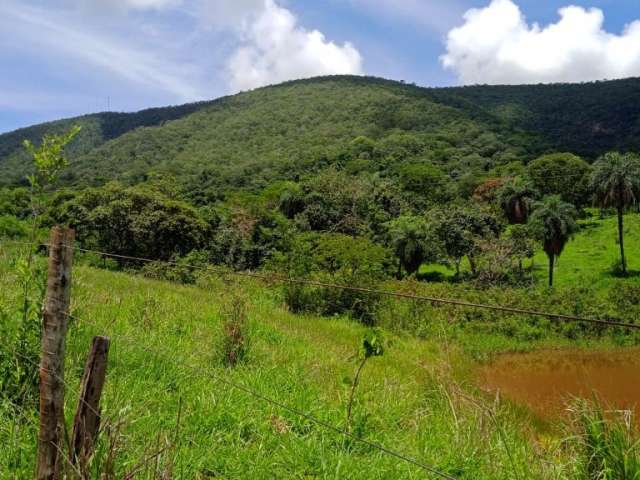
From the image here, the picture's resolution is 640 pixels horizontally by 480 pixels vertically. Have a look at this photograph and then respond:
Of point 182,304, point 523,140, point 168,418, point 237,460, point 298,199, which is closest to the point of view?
point 237,460

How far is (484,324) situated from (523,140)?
66.0 m

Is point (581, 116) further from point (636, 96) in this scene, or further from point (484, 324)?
point (484, 324)

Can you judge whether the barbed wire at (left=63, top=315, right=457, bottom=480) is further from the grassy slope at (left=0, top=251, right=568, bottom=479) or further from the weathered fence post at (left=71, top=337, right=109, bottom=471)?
the weathered fence post at (left=71, top=337, right=109, bottom=471)

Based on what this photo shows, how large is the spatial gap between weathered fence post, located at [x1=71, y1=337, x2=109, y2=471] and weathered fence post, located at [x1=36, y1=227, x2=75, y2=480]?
18cm

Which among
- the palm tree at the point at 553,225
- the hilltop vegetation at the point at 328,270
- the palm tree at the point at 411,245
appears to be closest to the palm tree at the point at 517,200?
the hilltop vegetation at the point at 328,270

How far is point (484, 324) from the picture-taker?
25.5 m

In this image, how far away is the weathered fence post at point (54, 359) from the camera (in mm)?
2502

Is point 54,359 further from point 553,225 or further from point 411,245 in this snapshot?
point 411,245

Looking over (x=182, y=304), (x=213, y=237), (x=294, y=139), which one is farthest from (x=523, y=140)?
(x=182, y=304)

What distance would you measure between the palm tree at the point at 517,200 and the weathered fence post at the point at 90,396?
51.8m

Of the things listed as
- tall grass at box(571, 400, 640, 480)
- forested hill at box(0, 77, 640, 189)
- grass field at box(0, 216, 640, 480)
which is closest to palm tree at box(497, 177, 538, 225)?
forested hill at box(0, 77, 640, 189)

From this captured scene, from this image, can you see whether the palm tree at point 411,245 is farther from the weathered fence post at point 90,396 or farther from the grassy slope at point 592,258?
the weathered fence post at point 90,396

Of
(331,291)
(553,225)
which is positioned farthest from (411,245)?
(331,291)

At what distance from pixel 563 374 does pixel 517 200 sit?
119ft
